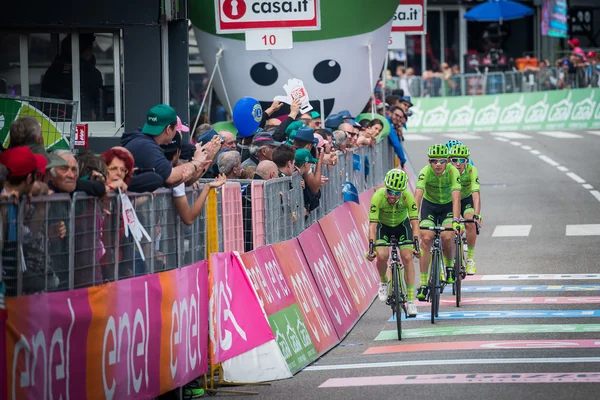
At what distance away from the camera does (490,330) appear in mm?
13094

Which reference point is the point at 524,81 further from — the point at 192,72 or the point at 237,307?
the point at 237,307

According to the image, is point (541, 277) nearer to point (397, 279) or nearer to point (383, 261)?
point (383, 261)

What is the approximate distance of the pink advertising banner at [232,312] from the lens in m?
10.4

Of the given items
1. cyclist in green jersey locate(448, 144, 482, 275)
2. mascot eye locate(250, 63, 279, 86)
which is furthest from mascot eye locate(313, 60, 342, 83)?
cyclist in green jersey locate(448, 144, 482, 275)

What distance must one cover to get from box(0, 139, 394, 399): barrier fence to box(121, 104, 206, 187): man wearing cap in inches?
7.6

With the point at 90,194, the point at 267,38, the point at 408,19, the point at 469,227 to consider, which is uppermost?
the point at 408,19

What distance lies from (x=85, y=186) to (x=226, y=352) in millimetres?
2773

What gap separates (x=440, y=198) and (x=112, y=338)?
26.9ft

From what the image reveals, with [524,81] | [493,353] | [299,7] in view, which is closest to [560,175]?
[524,81]

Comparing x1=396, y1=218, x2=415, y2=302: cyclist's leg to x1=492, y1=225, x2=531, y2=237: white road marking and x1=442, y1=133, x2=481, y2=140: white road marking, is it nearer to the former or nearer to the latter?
x1=492, y1=225, x2=531, y2=237: white road marking

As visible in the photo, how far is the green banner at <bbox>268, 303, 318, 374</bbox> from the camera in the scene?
36.5 feet

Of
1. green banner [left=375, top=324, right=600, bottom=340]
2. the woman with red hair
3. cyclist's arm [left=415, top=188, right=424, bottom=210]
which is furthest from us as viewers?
cyclist's arm [left=415, top=188, right=424, bottom=210]

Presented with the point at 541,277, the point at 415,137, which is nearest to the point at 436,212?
the point at 541,277

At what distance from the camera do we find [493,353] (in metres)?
11.5
